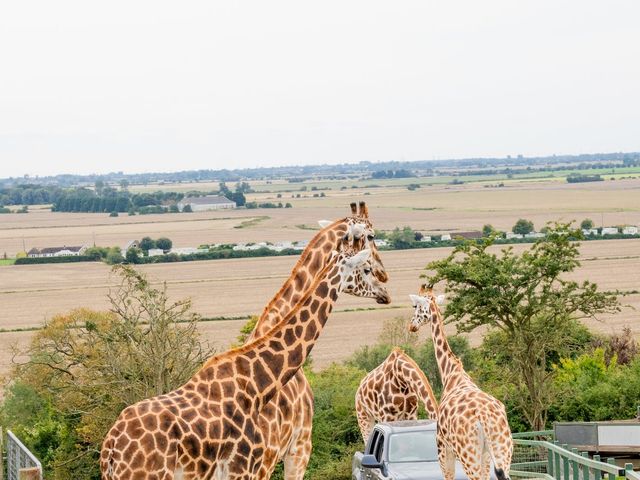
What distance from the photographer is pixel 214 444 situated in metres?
9.52

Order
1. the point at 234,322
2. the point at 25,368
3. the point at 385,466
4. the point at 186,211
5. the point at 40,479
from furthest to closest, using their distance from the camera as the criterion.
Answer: the point at 186,211 < the point at 234,322 < the point at 25,368 < the point at 385,466 < the point at 40,479

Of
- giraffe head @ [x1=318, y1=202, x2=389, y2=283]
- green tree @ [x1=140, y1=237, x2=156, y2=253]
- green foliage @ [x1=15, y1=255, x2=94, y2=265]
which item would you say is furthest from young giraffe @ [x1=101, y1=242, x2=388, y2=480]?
green tree @ [x1=140, y1=237, x2=156, y2=253]

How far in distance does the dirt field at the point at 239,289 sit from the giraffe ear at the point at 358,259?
126 feet

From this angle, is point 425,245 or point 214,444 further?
point 425,245

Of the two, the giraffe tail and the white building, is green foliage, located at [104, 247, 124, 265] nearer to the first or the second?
the white building

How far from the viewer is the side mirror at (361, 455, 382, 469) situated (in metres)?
14.8

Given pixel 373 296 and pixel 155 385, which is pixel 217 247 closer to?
pixel 155 385

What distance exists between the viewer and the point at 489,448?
13383mm

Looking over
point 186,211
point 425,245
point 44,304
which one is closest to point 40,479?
point 44,304

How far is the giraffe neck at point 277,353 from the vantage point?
9.95 metres

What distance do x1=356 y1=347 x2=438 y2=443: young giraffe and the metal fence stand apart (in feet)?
19.0

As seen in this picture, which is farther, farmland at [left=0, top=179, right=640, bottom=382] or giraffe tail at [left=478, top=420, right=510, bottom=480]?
farmland at [left=0, top=179, right=640, bottom=382]

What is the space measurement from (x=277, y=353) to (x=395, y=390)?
771cm

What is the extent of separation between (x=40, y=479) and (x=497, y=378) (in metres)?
20.6
